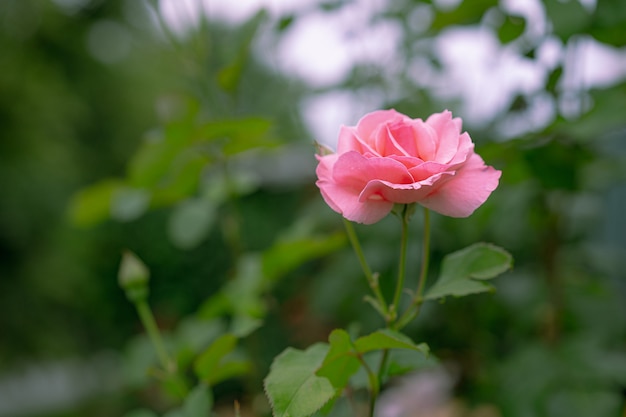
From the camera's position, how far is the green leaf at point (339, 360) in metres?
0.33

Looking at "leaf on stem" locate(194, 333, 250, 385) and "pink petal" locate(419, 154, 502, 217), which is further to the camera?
"leaf on stem" locate(194, 333, 250, 385)

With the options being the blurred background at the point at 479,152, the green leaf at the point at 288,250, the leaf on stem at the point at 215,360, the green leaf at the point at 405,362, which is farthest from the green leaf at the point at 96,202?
the green leaf at the point at 405,362

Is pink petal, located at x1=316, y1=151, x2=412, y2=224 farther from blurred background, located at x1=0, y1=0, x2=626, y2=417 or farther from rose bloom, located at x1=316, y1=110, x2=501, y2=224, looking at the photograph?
blurred background, located at x1=0, y1=0, x2=626, y2=417

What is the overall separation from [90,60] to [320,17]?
3742 mm

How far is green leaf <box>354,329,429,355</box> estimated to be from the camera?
1.03ft

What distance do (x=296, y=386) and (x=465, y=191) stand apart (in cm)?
14

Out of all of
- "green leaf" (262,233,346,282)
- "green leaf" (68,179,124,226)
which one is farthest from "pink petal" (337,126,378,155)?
"green leaf" (68,179,124,226)

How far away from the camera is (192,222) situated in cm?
78

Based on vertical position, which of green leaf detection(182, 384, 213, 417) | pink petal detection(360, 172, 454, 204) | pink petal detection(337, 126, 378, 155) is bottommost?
green leaf detection(182, 384, 213, 417)

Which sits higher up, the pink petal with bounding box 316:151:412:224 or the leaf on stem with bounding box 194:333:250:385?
the pink petal with bounding box 316:151:412:224

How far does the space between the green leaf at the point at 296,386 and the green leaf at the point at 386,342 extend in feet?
0.10

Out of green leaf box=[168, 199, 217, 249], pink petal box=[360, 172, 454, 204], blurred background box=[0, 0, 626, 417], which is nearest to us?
pink petal box=[360, 172, 454, 204]

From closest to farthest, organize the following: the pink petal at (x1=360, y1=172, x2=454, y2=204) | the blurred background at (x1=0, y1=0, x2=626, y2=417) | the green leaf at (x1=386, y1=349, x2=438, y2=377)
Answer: the pink petal at (x1=360, y1=172, x2=454, y2=204) < the green leaf at (x1=386, y1=349, x2=438, y2=377) < the blurred background at (x1=0, y1=0, x2=626, y2=417)

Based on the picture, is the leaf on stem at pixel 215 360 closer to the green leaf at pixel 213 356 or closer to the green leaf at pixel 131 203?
the green leaf at pixel 213 356
